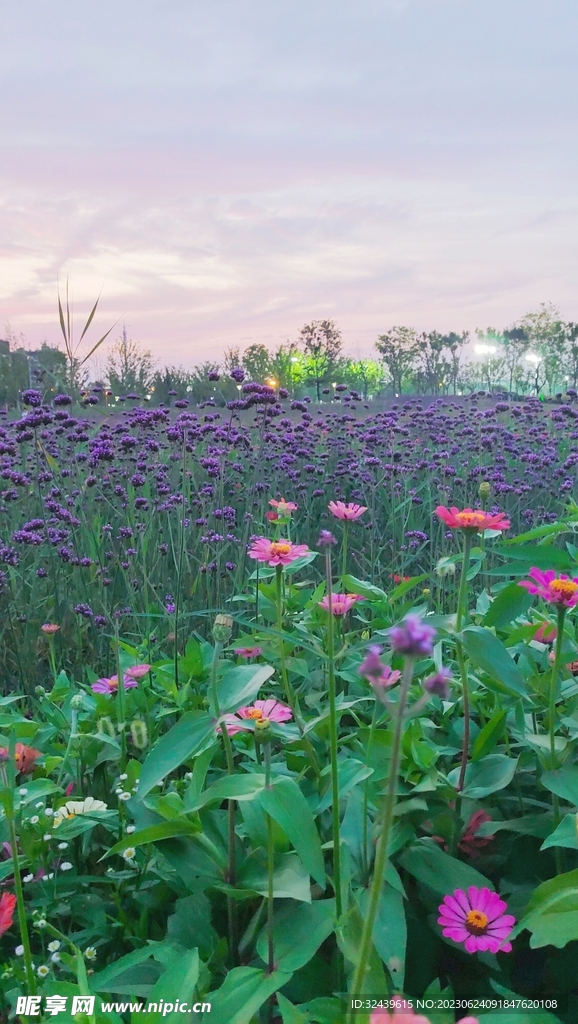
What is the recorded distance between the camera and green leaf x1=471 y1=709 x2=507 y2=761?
1104 millimetres

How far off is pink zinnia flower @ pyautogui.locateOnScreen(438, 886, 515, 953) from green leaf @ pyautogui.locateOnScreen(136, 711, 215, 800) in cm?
37

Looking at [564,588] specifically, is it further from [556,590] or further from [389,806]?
[389,806]

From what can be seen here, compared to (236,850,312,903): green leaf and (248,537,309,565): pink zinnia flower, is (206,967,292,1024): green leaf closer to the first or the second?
(236,850,312,903): green leaf

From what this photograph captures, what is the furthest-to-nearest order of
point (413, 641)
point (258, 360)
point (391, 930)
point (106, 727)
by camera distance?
point (258, 360) → point (106, 727) → point (391, 930) → point (413, 641)

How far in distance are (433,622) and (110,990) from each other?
2.03 feet

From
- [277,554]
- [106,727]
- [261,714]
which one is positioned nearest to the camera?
[261,714]

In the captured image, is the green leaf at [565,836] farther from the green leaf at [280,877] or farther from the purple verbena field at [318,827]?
the green leaf at [280,877]

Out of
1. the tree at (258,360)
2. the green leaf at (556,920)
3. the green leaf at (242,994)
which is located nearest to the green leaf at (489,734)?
the green leaf at (556,920)

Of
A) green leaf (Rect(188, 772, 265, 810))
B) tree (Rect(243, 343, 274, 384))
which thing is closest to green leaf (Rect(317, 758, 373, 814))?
green leaf (Rect(188, 772, 265, 810))

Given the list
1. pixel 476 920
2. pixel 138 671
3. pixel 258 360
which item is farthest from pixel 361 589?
pixel 258 360

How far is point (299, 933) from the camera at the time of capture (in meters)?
0.90

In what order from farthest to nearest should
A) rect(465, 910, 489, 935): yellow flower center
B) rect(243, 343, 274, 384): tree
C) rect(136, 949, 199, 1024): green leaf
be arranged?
1. rect(243, 343, 274, 384): tree
2. rect(465, 910, 489, 935): yellow flower center
3. rect(136, 949, 199, 1024): green leaf

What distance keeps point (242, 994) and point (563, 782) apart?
481mm

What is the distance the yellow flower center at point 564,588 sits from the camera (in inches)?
38.8
